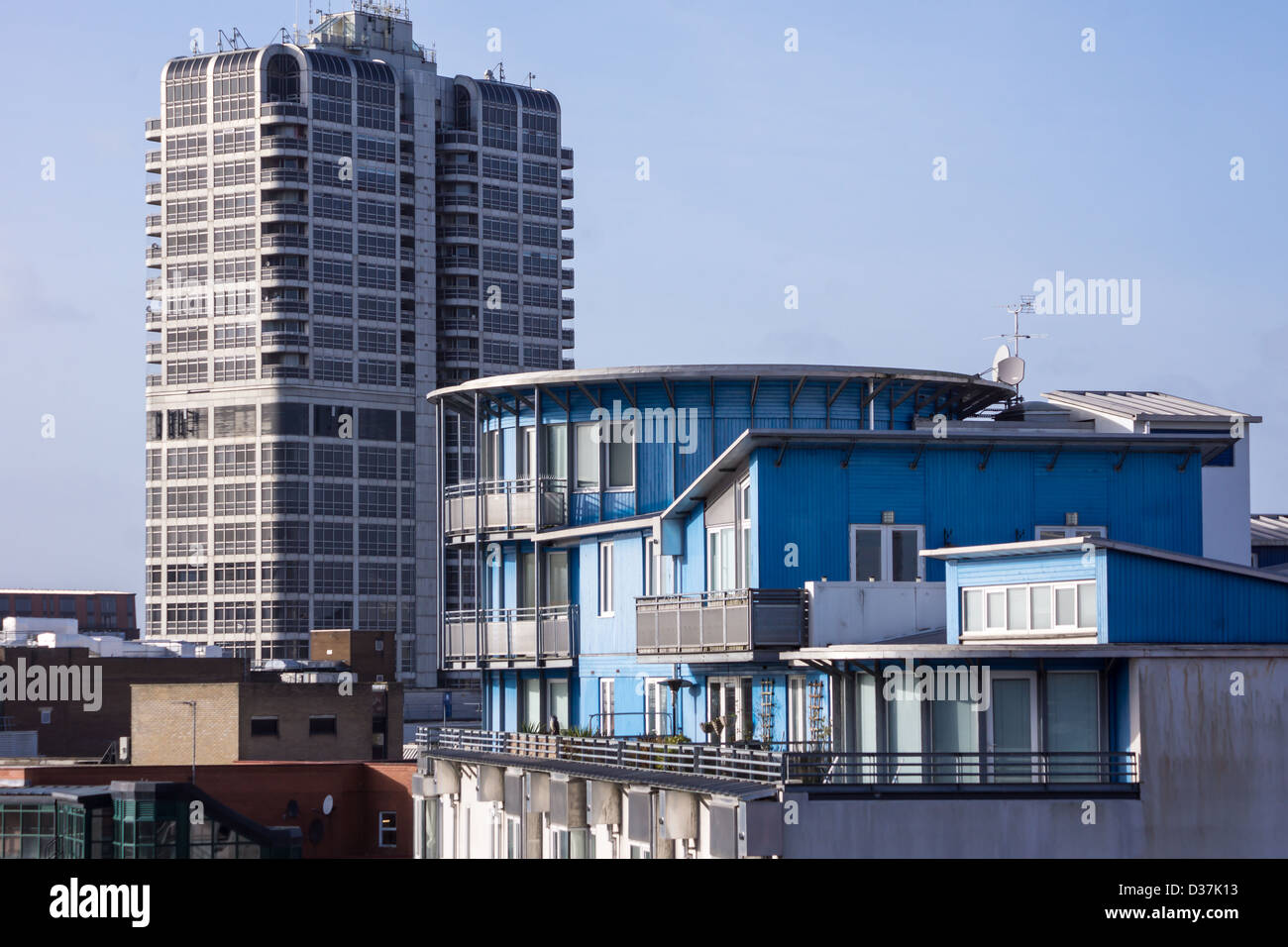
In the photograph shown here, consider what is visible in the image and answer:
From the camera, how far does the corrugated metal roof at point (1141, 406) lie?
50250mm

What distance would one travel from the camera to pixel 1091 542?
103 feet

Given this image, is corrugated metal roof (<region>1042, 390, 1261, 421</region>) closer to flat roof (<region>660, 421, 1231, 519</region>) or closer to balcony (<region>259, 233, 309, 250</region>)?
flat roof (<region>660, 421, 1231, 519</region>)

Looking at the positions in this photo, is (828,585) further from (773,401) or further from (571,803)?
(773,401)

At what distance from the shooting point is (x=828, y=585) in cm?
3731

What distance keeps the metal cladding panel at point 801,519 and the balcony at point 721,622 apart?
1274mm

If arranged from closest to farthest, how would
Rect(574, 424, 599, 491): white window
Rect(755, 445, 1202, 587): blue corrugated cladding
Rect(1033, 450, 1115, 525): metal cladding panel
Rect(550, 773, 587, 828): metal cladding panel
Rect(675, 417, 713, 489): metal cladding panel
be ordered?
1. Rect(550, 773, 587, 828): metal cladding panel
2. Rect(755, 445, 1202, 587): blue corrugated cladding
3. Rect(1033, 450, 1115, 525): metal cladding panel
4. Rect(675, 417, 713, 489): metal cladding panel
5. Rect(574, 424, 599, 491): white window

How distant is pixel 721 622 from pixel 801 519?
2.69 meters

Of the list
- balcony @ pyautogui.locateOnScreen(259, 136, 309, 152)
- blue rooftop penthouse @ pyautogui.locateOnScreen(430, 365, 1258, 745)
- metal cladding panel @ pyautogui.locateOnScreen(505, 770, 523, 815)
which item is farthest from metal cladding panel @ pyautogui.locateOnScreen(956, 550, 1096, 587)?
balcony @ pyautogui.locateOnScreen(259, 136, 309, 152)

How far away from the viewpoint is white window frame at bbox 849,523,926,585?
4012cm

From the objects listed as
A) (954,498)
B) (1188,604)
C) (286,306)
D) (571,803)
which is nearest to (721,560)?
(954,498)

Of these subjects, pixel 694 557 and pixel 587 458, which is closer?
pixel 694 557

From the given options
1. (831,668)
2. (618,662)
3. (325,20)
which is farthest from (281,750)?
(325,20)

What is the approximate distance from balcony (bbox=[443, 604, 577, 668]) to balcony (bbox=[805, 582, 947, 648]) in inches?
564
